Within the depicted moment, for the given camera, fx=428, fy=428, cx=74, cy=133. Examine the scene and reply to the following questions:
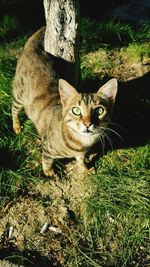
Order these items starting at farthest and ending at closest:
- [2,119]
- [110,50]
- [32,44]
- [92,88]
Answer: [110,50] → [92,88] → [2,119] → [32,44]

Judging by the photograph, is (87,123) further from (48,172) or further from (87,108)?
(48,172)

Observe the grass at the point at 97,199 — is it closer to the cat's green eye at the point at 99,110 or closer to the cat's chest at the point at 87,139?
the cat's chest at the point at 87,139

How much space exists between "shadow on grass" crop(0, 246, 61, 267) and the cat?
726mm

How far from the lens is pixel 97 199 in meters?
3.63

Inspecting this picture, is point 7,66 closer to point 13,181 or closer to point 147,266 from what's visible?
point 13,181

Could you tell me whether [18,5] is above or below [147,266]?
above

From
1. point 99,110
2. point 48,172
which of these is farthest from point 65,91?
point 48,172

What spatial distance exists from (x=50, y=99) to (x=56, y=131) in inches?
12.6

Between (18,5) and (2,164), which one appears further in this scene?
(18,5)

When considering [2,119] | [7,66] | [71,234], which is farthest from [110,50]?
[71,234]

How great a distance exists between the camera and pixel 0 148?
4.01 metres

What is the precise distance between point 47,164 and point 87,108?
810 millimetres

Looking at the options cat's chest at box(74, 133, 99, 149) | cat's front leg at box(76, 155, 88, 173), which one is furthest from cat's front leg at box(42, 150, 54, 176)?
cat's chest at box(74, 133, 99, 149)

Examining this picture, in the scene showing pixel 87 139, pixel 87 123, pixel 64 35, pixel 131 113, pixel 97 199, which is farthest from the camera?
pixel 131 113
